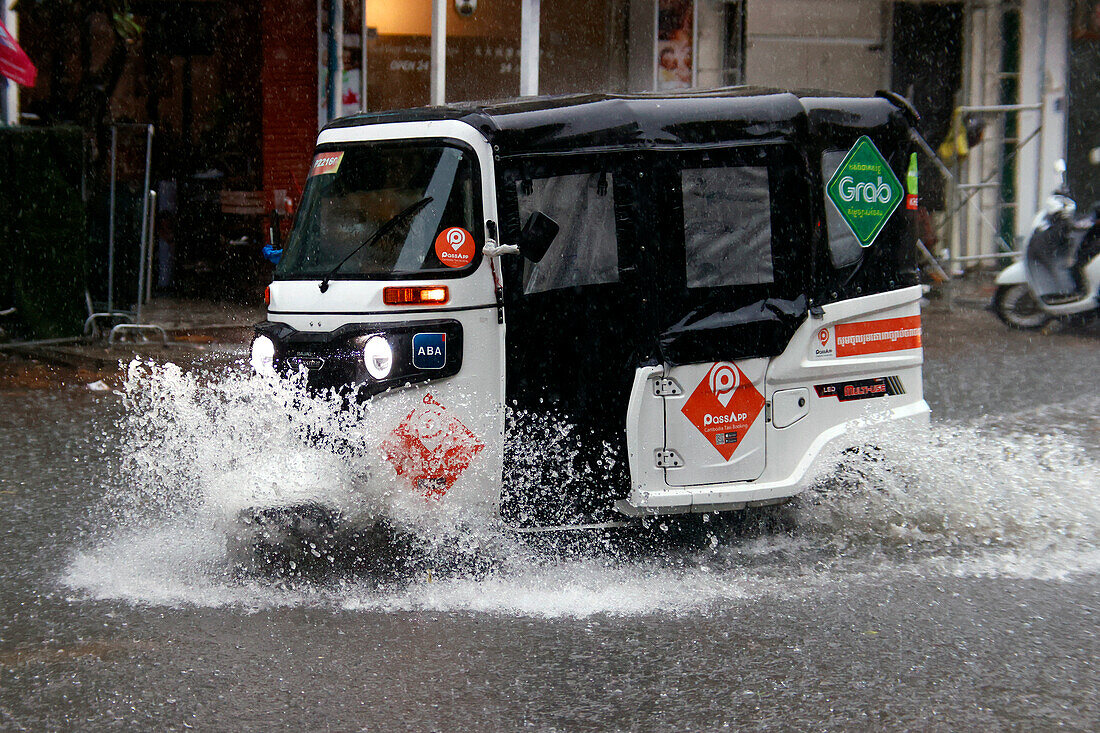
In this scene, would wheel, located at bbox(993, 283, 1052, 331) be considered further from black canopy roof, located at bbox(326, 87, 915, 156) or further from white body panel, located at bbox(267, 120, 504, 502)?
white body panel, located at bbox(267, 120, 504, 502)

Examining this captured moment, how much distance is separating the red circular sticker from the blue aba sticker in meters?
0.34

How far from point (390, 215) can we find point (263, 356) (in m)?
0.88

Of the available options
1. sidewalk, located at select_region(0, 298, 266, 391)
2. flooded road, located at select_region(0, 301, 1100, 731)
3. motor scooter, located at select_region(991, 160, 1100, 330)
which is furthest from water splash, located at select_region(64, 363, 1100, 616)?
motor scooter, located at select_region(991, 160, 1100, 330)

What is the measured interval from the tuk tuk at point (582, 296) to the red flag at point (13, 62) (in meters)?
7.43

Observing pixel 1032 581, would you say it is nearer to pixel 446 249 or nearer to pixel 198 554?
Answer: pixel 446 249

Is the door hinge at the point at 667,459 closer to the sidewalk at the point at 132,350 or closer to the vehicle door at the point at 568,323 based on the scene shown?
the vehicle door at the point at 568,323

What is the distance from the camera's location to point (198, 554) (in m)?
5.29

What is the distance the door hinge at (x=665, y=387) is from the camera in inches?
211

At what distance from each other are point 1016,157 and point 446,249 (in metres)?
15.0

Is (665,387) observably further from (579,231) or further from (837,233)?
(837,233)

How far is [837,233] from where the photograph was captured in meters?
5.79

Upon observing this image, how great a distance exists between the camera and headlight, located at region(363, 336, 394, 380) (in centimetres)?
501

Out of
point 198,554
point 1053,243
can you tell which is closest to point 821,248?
point 198,554

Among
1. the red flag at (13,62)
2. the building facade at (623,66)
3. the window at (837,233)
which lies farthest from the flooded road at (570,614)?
the building facade at (623,66)
